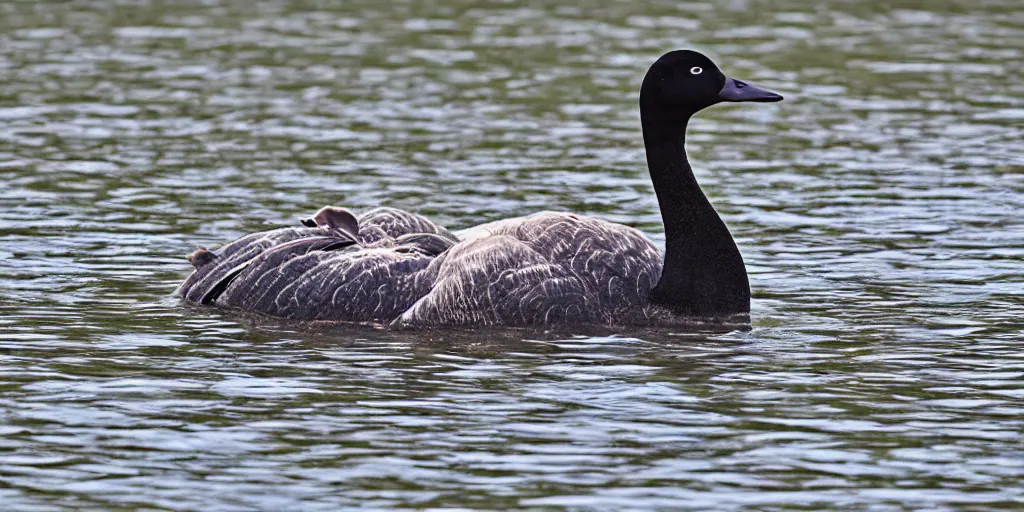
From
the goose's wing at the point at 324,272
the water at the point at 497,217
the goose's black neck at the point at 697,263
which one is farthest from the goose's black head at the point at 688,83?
the goose's wing at the point at 324,272

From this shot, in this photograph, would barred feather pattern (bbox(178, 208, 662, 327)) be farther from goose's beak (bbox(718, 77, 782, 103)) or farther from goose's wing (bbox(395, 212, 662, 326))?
goose's beak (bbox(718, 77, 782, 103))

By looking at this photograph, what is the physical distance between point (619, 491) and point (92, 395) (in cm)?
389

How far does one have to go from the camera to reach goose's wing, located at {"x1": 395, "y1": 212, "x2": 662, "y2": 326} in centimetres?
1436

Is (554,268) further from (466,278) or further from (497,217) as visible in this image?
(497,217)

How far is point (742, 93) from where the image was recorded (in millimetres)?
14781

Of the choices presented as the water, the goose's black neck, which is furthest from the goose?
the water

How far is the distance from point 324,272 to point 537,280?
5.75 feet

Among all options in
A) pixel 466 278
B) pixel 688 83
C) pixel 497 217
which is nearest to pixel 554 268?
pixel 466 278

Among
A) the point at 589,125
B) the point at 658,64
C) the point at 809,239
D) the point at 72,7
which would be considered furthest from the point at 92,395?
the point at 72,7

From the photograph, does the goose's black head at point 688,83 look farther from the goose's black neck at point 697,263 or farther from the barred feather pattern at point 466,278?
the barred feather pattern at point 466,278

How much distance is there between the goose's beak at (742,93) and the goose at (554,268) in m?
0.01

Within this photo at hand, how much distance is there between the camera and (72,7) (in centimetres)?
3325

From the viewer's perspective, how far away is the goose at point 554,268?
1439 centimetres

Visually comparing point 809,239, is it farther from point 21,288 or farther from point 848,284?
→ point 21,288
